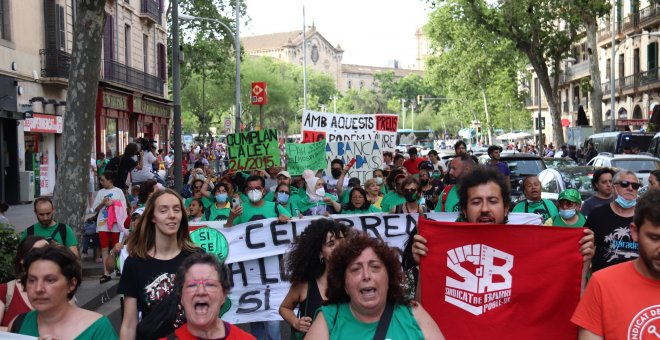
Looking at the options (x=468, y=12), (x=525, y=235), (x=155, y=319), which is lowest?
(x=155, y=319)

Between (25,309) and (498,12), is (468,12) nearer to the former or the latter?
(498,12)

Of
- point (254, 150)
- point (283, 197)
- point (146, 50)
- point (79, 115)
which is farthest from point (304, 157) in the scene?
point (146, 50)

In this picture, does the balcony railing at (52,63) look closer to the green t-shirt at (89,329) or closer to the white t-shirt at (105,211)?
the white t-shirt at (105,211)

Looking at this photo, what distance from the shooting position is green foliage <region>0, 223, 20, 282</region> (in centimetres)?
805

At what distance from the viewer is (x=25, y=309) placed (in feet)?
17.4

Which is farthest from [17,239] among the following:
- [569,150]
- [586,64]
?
[586,64]

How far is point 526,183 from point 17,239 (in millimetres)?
4869

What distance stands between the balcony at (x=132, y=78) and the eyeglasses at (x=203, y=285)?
96.6 feet

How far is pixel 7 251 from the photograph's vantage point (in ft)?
28.0

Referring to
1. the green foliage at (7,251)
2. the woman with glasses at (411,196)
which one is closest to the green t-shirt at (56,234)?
the green foliage at (7,251)

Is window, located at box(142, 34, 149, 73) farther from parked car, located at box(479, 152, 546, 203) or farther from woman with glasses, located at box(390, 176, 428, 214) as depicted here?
woman with glasses, located at box(390, 176, 428, 214)

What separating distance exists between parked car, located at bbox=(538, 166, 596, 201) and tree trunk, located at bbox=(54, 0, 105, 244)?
308 inches

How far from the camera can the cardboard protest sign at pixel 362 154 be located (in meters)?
18.7

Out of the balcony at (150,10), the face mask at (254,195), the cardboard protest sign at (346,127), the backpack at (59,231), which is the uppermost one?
the balcony at (150,10)
